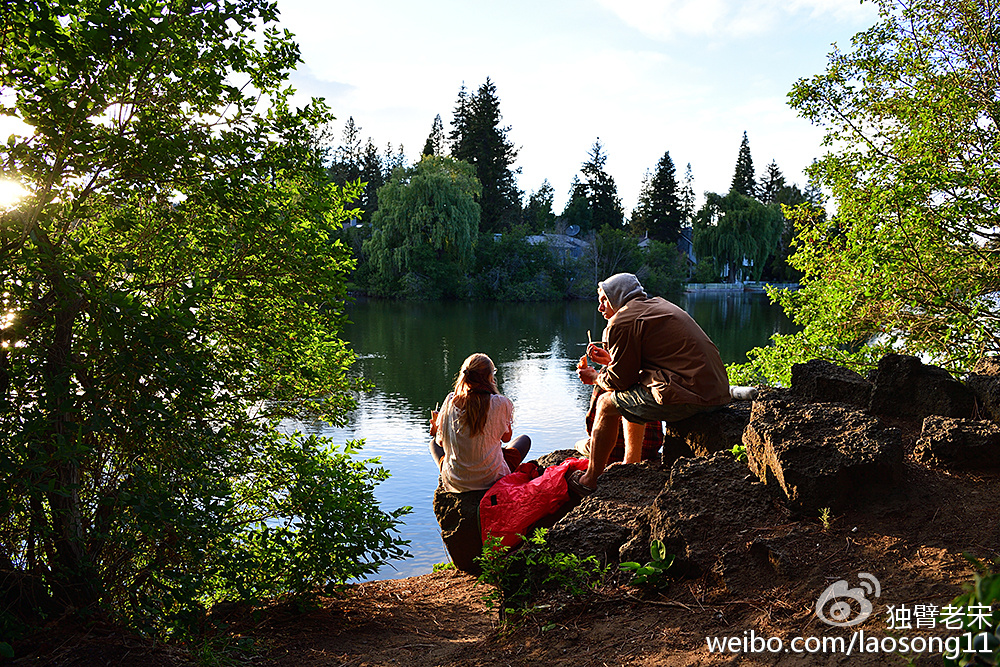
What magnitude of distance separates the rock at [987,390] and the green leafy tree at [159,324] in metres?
3.13

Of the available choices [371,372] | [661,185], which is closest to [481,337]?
[371,372]

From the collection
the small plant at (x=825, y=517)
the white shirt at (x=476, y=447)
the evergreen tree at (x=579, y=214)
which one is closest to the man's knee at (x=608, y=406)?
the white shirt at (x=476, y=447)

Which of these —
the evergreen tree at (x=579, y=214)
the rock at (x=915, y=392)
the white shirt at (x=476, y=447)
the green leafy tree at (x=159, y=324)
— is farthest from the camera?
the evergreen tree at (x=579, y=214)

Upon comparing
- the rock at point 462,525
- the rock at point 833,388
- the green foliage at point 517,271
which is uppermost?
the green foliage at point 517,271

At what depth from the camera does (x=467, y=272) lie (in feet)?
121

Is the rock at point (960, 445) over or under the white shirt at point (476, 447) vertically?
over

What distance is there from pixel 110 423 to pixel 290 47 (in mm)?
2091

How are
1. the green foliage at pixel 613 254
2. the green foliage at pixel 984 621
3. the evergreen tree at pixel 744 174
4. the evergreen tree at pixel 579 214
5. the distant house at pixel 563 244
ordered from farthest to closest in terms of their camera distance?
the evergreen tree at pixel 744 174
the evergreen tree at pixel 579 214
the green foliage at pixel 613 254
the distant house at pixel 563 244
the green foliage at pixel 984 621

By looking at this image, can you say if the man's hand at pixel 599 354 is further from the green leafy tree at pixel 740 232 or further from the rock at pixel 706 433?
the green leafy tree at pixel 740 232

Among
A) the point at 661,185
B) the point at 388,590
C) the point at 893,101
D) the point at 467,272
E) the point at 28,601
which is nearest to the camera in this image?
the point at 28,601

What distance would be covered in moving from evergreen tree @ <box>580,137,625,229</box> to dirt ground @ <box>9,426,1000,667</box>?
55641mm

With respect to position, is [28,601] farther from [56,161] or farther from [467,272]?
[467,272]

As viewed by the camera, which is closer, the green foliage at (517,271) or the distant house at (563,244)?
the green foliage at (517,271)

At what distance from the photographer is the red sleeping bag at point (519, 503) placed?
168 inches
